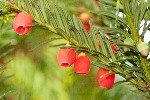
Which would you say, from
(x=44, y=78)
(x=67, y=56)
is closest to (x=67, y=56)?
(x=67, y=56)

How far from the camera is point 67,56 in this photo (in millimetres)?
217

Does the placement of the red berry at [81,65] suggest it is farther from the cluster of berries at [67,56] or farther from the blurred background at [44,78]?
the blurred background at [44,78]

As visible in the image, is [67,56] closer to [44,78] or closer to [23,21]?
[23,21]

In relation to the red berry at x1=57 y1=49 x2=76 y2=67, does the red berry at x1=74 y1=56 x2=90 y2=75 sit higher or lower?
lower

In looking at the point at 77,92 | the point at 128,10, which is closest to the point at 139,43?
the point at 128,10

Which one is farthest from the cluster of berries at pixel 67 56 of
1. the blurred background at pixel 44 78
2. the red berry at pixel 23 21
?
the blurred background at pixel 44 78

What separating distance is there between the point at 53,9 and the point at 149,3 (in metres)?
0.07

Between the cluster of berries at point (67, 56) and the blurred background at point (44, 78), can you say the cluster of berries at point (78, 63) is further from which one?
the blurred background at point (44, 78)

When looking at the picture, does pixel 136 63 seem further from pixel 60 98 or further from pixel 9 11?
pixel 60 98

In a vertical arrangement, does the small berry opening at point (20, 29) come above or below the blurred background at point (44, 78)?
above

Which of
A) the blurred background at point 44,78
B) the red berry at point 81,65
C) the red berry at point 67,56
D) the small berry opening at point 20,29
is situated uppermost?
the small berry opening at point 20,29

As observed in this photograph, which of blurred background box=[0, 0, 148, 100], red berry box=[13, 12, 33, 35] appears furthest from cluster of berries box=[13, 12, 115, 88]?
blurred background box=[0, 0, 148, 100]

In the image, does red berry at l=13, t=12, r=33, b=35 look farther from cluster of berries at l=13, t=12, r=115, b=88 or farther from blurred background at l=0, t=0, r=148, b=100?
blurred background at l=0, t=0, r=148, b=100

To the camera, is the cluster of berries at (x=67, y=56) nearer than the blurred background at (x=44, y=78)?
Yes
